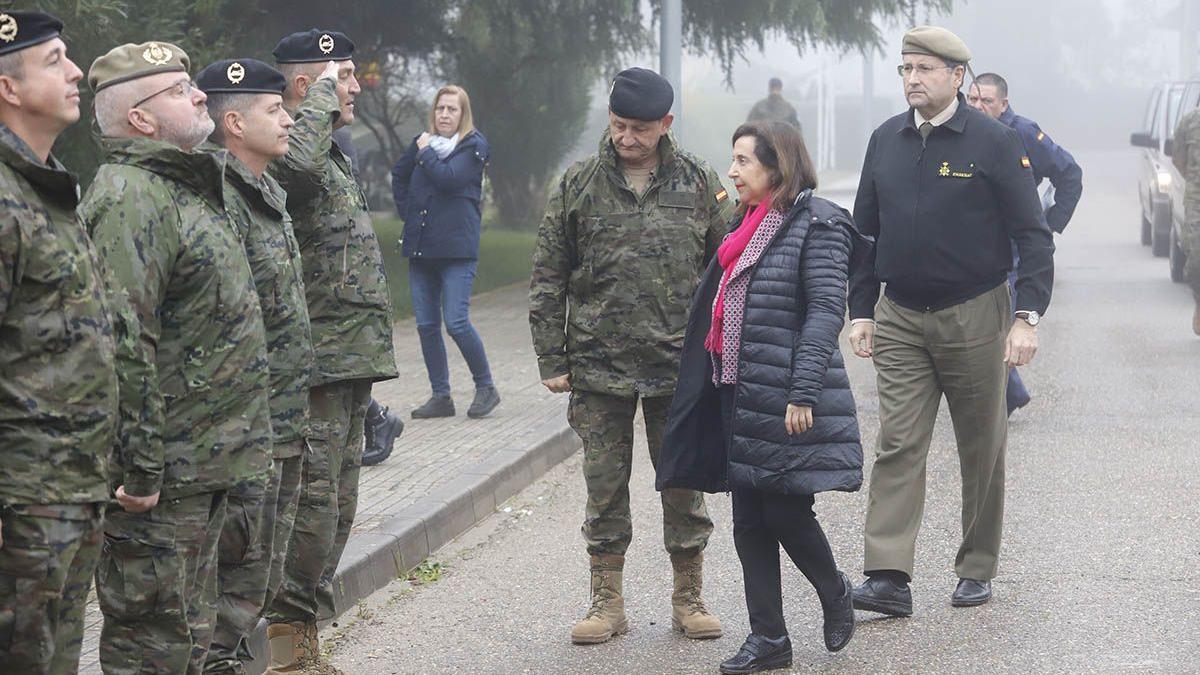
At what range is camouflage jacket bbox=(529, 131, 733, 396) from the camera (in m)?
5.98

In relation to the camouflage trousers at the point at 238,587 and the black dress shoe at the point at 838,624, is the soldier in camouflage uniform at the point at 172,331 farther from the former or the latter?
the black dress shoe at the point at 838,624

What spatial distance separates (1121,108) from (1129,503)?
2589 inches

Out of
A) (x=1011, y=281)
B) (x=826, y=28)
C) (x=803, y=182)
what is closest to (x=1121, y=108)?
(x=826, y=28)

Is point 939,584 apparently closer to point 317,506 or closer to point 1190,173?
point 317,506

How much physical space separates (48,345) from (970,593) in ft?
12.9

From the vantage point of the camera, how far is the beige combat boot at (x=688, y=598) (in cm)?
602

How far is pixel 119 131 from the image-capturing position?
417 centimetres

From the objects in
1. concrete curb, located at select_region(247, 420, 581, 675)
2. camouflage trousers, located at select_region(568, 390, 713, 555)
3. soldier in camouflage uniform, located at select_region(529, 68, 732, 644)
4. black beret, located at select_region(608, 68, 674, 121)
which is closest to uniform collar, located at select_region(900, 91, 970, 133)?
soldier in camouflage uniform, located at select_region(529, 68, 732, 644)

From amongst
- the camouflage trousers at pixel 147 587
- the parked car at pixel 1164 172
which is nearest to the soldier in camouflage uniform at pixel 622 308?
the camouflage trousers at pixel 147 587

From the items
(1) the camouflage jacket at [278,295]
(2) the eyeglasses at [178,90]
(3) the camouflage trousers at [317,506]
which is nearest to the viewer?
(2) the eyeglasses at [178,90]

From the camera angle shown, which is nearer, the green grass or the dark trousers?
the dark trousers

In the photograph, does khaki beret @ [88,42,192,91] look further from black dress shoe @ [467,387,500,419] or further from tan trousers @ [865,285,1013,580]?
black dress shoe @ [467,387,500,419]

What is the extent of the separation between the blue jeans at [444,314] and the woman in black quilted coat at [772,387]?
4.65 m

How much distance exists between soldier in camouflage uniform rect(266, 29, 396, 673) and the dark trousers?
1.18 metres
